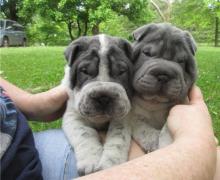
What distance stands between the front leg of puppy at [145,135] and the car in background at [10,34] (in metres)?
20.5

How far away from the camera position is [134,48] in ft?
7.82

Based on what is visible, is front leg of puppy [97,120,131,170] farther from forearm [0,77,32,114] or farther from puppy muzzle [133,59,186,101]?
forearm [0,77,32,114]

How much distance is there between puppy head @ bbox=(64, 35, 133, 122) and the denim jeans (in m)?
0.22

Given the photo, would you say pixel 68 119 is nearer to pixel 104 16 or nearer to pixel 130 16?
pixel 104 16

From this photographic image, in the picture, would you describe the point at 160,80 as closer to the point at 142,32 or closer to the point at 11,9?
the point at 142,32

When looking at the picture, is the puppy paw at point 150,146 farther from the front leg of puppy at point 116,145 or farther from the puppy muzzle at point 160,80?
the puppy muzzle at point 160,80

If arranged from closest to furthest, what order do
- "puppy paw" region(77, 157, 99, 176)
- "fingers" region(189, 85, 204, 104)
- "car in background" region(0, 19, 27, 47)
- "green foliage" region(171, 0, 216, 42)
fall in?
1. "puppy paw" region(77, 157, 99, 176)
2. "fingers" region(189, 85, 204, 104)
3. "car in background" region(0, 19, 27, 47)
4. "green foliage" region(171, 0, 216, 42)

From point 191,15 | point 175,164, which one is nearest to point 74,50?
point 175,164

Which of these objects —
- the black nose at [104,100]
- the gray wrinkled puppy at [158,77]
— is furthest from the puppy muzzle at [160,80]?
the black nose at [104,100]

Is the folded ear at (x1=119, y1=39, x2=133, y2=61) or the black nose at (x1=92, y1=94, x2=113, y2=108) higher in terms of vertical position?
the folded ear at (x1=119, y1=39, x2=133, y2=61)

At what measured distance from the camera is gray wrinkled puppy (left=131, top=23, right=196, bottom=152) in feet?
7.20

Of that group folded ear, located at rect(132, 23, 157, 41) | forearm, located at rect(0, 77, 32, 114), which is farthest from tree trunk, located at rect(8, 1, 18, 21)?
folded ear, located at rect(132, 23, 157, 41)

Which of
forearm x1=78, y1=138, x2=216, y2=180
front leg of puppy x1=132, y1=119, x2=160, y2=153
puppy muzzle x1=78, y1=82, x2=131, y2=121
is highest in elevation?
puppy muzzle x1=78, y1=82, x2=131, y2=121

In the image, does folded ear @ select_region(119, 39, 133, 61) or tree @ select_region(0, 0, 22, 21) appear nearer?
folded ear @ select_region(119, 39, 133, 61)
